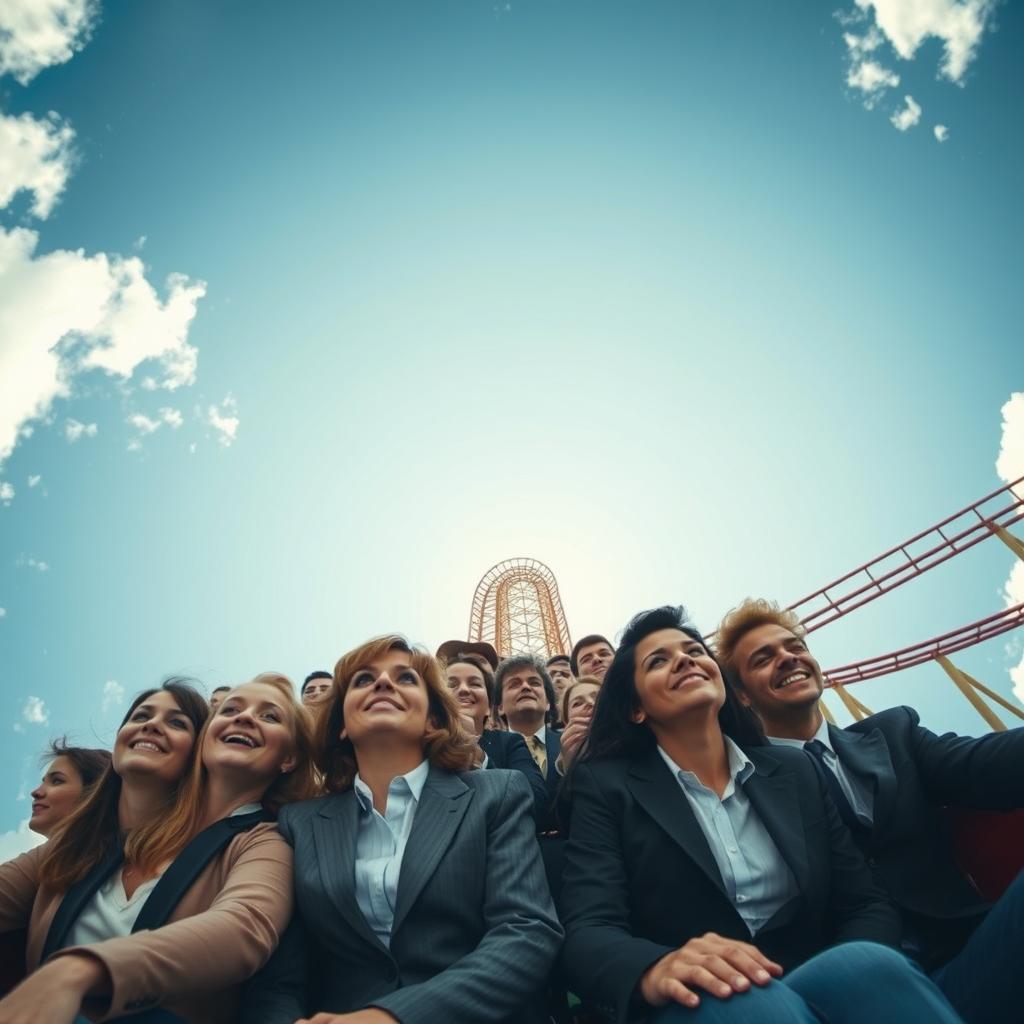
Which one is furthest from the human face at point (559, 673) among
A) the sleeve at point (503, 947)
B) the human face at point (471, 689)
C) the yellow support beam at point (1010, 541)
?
the yellow support beam at point (1010, 541)

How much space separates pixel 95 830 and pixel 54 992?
128cm

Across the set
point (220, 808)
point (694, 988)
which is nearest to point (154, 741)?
point (220, 808)

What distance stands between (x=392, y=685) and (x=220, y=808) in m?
0.74

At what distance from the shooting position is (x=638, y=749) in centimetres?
235

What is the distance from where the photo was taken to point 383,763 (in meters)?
2.27

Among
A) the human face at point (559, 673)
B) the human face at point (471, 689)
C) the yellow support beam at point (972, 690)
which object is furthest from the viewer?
the yellow support beam at point (972, 690)

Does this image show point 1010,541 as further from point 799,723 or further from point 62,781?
point 62,781

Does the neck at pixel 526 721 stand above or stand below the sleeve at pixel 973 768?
above

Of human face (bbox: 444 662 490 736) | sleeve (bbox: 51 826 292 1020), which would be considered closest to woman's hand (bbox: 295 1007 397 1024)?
sleeve (bbox: 51 826 292 1020)

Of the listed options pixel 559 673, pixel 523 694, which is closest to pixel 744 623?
pixel 523 694

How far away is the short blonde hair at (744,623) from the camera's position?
9.41 feet

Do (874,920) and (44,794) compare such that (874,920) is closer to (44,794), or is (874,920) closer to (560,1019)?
(560,1019)

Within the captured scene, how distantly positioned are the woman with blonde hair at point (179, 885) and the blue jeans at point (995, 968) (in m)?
1.68

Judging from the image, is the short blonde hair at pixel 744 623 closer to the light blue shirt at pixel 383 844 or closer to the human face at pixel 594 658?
the light blue shirt at pixel 383 844
